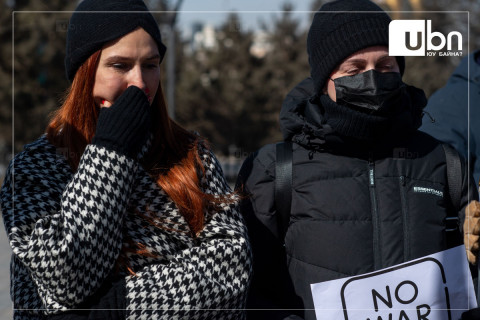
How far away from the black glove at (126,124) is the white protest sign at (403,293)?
0.82 metres

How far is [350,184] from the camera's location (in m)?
2.27

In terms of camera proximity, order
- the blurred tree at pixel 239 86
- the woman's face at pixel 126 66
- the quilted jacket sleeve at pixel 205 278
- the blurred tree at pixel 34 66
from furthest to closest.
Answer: the blurred tree at pixel 239 86 < the blurred tree at pixel 34 66 < the woman's face at pixel 126 66 < the quilted jacket sleeve at pixel 205 278

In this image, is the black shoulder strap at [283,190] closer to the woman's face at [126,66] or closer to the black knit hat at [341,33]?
the black knit hat at [341,33]

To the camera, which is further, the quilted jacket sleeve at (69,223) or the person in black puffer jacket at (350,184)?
the person in black puffer jacket at (350,184)

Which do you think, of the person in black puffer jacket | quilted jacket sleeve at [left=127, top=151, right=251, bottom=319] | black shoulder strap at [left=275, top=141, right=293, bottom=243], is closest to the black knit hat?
the person in black puffer jacket

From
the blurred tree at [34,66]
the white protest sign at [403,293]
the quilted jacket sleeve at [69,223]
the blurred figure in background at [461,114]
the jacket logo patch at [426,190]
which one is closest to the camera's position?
the quilted jacket sleeve at [69,223]

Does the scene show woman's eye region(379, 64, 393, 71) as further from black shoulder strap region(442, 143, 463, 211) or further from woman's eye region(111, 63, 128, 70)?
woman's eye region(111, 63, 128, 70)

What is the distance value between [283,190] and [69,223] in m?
0.86

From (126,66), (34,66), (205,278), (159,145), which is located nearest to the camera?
(205,278)

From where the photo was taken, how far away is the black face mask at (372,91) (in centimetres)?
222

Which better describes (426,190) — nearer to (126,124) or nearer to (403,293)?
(403,293)

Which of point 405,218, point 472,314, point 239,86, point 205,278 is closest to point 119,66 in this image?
point 205,278

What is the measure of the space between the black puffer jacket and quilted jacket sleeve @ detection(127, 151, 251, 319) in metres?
0.29

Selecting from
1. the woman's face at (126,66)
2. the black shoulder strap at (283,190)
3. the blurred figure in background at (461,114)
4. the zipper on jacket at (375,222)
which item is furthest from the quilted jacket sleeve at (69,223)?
the blurred figure in background at (461,114)
